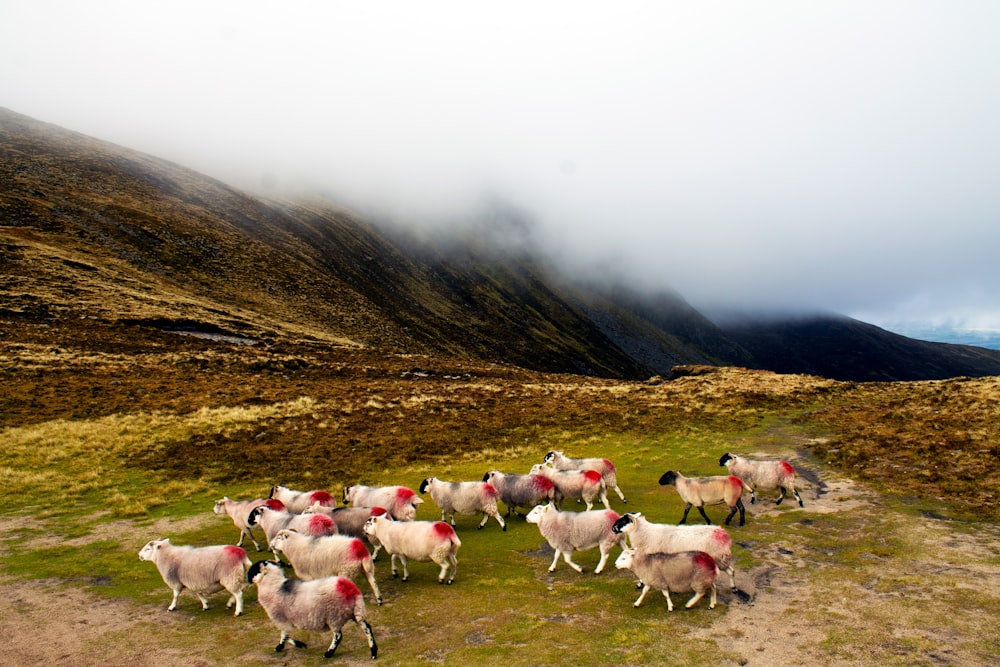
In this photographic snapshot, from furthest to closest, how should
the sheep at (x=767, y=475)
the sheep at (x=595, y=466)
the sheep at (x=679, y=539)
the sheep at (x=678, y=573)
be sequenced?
the sheep at (x=595, y=466)
the sheep at (x=767, y=475)
the sheep at (x=679, y=539)
the sheep at (x=678, y=573)

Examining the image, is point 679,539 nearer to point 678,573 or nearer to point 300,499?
point 678,573

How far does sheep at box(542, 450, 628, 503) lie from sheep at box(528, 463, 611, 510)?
1.32 meters

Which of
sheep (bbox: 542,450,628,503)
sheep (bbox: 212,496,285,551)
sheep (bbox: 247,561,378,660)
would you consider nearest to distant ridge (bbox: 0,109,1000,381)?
sheep (bbox: 212,496,285,551)

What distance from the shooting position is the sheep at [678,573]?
11.0m

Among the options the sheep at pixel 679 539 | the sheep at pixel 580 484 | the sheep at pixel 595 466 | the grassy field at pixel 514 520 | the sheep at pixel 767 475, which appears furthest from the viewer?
the sheep at pixel 595 466

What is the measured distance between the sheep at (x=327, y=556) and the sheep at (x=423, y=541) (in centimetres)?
119

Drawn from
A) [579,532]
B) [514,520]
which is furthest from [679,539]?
[514,520]

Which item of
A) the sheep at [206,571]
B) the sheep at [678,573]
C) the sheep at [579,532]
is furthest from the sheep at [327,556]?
the sheep at [678,573]

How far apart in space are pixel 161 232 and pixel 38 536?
97123 mm

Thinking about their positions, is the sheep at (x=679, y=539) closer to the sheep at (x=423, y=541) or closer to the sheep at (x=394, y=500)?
the sheep at (x=423, y=541)

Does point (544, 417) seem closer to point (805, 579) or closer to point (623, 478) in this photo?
point (623, 478)

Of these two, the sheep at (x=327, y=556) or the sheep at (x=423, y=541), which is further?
the sheep at (x=423, y=541)

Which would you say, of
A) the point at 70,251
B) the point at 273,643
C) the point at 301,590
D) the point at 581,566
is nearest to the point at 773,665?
the point at 581,566

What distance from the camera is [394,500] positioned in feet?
53.8
